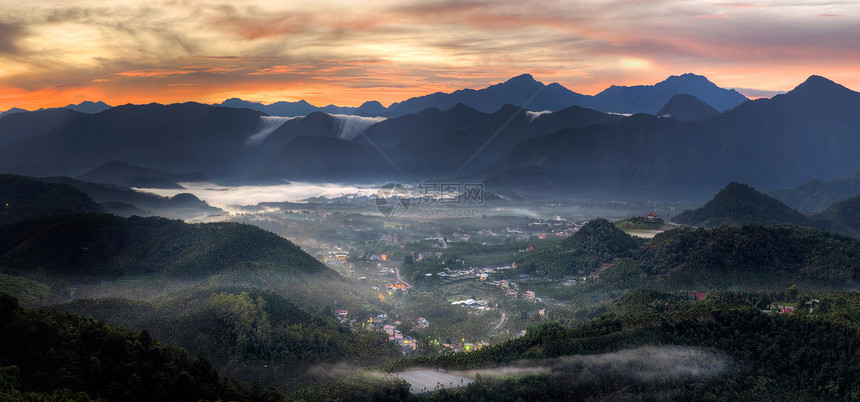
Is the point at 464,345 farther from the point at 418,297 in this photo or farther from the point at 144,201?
the point at 144,201

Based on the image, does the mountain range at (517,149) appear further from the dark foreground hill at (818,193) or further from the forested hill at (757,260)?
the forested hill at (757,260)

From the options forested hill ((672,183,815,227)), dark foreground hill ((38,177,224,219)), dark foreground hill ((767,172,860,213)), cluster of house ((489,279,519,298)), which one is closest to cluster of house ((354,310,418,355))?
cluster of house ((489,279,519,298))

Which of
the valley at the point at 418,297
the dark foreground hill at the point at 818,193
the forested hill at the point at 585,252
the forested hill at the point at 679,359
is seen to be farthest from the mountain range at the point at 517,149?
the forested hill at the point at 679,359

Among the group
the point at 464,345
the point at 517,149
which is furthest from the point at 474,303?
the point at 517,149

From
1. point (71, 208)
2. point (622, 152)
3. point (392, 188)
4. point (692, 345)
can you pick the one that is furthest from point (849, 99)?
point (71, 208)

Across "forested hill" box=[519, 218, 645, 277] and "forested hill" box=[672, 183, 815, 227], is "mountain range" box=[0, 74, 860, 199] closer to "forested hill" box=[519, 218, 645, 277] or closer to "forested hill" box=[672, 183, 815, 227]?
"forested hill" box=[672, 183, 815, 227]

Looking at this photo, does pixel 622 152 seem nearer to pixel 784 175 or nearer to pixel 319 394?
pixel 784 175
